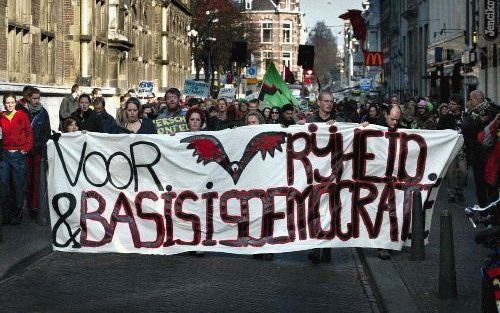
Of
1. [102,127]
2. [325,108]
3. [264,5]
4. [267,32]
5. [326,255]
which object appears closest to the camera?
[326,255]

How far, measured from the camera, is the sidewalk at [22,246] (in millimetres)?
12203

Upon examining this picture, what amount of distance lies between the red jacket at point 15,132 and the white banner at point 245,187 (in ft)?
13.1

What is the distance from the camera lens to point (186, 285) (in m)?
11.2

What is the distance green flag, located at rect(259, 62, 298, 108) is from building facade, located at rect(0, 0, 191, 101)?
245 inches

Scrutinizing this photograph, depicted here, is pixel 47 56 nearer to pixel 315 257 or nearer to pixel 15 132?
pixel 15 132

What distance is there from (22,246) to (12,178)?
3.06m

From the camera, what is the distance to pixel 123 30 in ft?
161

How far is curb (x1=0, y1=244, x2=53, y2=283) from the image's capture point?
11.8 metres

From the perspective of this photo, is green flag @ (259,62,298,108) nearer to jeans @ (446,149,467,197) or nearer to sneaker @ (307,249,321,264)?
jeans @ (446,149,467,197)

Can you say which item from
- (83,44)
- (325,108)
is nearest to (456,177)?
(325,108)

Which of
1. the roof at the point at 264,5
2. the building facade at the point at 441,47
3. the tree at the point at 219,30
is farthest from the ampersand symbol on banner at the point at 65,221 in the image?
the roof at the point at 264,5

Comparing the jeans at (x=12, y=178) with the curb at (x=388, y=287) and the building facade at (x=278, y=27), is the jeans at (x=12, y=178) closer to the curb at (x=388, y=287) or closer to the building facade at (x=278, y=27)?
the curb at (x=388, y=287)

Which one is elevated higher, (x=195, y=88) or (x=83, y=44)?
(x=83, y=44)

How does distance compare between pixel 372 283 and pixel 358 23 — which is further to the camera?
pixel 358 23
